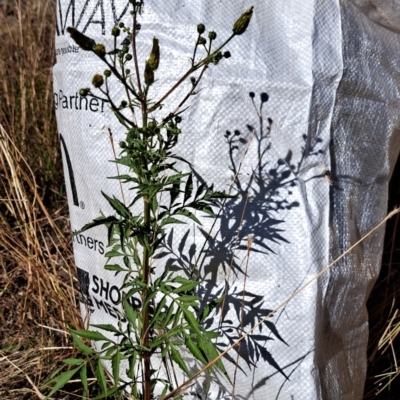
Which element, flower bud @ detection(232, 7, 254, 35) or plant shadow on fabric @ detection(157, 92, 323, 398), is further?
plant shadow on fabric @ detection(157, 92, 323, 398)

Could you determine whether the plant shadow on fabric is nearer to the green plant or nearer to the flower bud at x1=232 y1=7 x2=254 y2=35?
the green plant

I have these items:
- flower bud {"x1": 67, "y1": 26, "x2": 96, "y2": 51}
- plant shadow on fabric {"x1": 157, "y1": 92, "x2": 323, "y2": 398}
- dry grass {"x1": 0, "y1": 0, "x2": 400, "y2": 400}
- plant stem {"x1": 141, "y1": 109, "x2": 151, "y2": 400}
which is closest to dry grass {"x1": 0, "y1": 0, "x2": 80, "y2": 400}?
dry grass {"x1": 0, "y1": 0, "x2": 400, "y2": 400}

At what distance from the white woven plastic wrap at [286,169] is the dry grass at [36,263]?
340mm

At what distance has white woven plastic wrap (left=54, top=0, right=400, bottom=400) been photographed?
41.2 inches

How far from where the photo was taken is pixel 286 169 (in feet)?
3.44

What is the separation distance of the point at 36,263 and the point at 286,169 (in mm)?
666

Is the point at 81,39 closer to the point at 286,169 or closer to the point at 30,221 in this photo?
the point at 286,169

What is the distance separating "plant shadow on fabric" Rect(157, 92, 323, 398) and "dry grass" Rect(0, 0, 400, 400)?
374 millimetres

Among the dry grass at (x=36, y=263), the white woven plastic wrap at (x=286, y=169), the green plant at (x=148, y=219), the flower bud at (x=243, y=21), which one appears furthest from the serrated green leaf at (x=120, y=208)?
the dry grass at (x=36, y=263)

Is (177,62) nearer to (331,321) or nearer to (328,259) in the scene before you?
(328,259)

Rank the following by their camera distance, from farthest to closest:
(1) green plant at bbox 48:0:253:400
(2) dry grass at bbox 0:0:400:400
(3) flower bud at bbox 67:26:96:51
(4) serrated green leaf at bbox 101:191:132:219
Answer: (2) dry grass at bbox 0:0:400:400 < (4) serrated green leaf at bbox 101:191:132:219 < (1) green plant at bbox 48:0:253:400 < (3) flower bud at bbox 67:26:96:51

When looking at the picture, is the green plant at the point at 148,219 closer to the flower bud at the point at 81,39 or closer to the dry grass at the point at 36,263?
the flower bud at the point at 81,39

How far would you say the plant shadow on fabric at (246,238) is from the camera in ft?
3.45

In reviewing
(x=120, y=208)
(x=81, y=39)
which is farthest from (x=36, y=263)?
(x=81, y=39)
